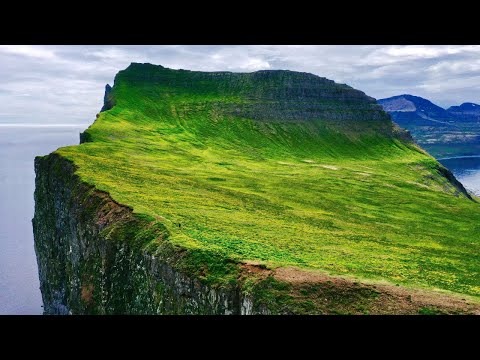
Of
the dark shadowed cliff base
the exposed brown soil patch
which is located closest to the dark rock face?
the dark shadowed cliff base

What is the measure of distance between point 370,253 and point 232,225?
1648 centimetres

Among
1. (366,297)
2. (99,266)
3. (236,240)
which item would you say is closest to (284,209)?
(236,240)

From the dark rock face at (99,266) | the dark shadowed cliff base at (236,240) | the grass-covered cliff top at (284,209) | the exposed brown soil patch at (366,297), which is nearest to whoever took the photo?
the exposed brown soil patch at (366,297)

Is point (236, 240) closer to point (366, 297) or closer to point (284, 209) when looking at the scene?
point (366, 297)

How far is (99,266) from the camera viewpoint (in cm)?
5100

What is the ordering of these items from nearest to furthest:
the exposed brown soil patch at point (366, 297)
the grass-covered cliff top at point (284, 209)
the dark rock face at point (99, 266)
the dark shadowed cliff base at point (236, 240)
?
the exposed brown soil patch at point (366, 297) → the dark shadowed cliff base at point (236, 240) → the dark rock face at point (99, 266) → the grass-covered cliff top at point (284, 209)

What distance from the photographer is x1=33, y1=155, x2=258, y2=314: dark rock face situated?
3647cm

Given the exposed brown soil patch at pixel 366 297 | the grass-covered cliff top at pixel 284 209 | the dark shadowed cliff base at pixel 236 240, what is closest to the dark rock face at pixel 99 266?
the dark shadowed cliff base at pixel 236 240

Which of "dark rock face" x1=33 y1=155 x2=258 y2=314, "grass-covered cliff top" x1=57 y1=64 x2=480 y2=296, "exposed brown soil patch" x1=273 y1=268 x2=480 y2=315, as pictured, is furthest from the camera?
"grass-covered cliff top" x1=57 y1=64 x2=480 y2=296

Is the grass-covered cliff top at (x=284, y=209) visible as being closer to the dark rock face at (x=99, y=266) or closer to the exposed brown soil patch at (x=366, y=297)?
the dark rock face at (x=99, y=266)

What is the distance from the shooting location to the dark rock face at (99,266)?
36469 mm

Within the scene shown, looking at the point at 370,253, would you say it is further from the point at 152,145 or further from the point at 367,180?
the point at 152,145

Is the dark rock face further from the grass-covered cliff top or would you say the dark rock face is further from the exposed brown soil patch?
the exposed brown soil patch

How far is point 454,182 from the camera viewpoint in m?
172
